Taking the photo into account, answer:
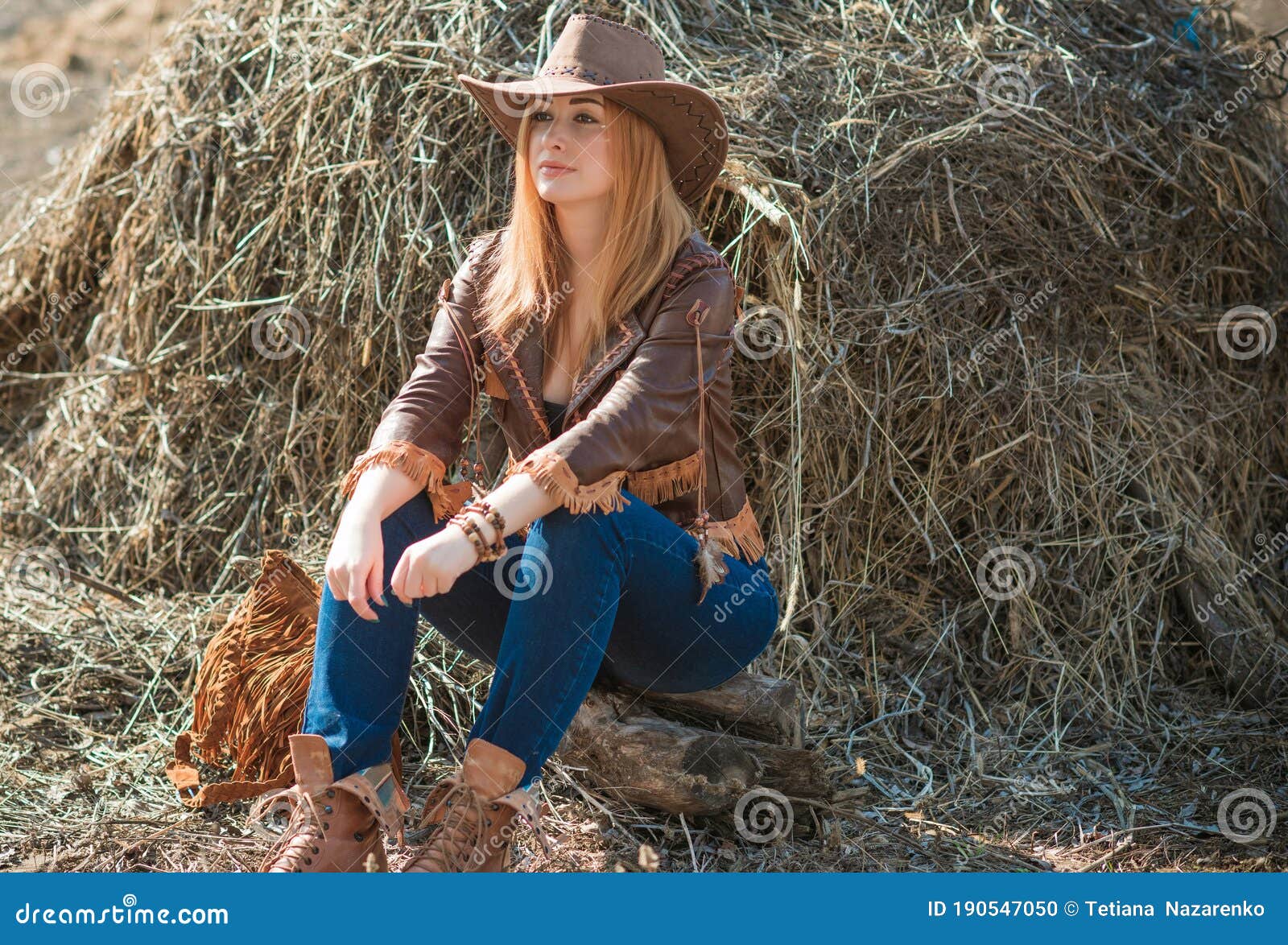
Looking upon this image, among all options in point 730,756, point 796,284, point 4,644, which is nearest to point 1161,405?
point 796,284

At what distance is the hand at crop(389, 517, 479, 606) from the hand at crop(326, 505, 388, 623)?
0.08 meters

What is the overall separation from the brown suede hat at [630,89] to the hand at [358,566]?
0.78 m

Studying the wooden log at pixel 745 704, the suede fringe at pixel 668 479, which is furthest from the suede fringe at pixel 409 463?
the wooden log at pixel 745 704

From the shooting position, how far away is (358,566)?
77.5 inches

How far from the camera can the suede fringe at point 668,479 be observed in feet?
7.31

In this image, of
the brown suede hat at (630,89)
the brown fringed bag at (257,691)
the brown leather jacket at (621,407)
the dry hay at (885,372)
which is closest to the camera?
the brown leather jacket at (621,407)

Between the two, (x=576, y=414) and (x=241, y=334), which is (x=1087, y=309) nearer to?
(x=576, y=414)

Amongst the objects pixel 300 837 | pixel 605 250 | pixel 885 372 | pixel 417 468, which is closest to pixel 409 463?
pixel 417 468

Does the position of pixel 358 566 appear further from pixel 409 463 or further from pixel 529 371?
pixel 529 371

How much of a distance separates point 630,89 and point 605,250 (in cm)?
27

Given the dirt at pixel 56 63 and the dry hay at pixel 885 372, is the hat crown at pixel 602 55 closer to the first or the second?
the dry hay at pixel 885 372

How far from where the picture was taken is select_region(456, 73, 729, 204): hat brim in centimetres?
215

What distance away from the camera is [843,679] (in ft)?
9.30

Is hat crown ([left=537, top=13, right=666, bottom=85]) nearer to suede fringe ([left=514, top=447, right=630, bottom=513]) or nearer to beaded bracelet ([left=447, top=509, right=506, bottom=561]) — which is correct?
suede fringe ([left=514, top=447, right=630, bottom=513])
